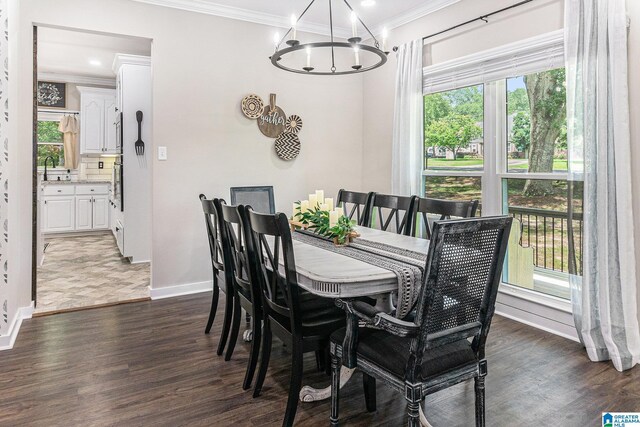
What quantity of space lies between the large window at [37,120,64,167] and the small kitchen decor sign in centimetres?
525

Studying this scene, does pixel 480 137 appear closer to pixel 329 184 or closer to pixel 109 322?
pixel 329 184

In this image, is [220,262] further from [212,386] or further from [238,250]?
[212,386]

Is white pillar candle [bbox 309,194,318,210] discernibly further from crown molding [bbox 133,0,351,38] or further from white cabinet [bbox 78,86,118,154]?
white cabinet [bbox 78,86,118,154]

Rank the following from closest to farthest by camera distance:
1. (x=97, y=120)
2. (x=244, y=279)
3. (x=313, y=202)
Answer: (x=244, y=279)
(x=313, y=202)
(x=97, y=120)

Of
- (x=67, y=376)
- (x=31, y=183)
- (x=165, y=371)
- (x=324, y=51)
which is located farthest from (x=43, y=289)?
(x=324, y=51)

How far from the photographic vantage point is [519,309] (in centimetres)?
337

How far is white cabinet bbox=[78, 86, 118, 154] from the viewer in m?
7.02

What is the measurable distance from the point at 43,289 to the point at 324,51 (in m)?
3.85

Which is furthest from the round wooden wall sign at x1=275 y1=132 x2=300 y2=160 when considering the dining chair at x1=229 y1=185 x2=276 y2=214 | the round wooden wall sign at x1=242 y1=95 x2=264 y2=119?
the dining chair at x1=229 y1=185 x2=276 y2=214

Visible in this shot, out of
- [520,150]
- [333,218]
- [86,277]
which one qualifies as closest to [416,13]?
[520,150]

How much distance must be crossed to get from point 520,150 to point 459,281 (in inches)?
90.6

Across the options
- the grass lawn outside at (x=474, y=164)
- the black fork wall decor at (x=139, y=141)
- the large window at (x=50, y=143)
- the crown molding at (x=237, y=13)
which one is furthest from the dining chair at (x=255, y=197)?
the large window at (x=50, y=143)

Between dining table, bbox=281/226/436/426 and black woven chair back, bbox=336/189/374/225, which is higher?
black woven chair back, bbox=336/189/374/225

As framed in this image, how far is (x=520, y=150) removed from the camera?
11.2 feet
